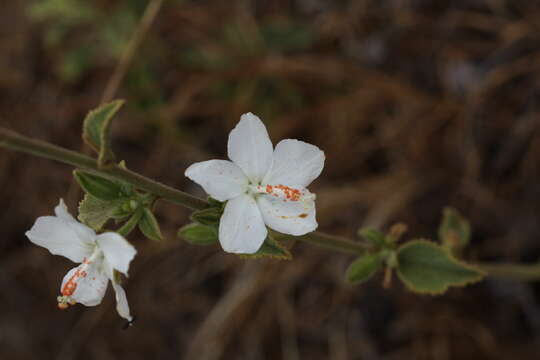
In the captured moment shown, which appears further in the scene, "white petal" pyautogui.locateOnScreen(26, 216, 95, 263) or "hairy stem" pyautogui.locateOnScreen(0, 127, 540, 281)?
"white petal" pyautogui.locateOnScreen(26, 216, 95, 263)

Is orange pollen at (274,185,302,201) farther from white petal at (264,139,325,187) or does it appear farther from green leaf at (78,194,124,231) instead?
green leaf at (78,194,124,231)

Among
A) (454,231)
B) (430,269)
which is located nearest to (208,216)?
(430,269)

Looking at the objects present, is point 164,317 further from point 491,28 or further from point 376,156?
point 491,28

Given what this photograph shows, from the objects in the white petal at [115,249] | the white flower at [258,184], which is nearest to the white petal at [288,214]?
the white flower at [258,184]

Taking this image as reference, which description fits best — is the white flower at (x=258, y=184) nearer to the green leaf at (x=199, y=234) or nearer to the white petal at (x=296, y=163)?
the white petal at (x=296, y=163)

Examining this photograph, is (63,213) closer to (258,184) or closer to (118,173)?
(118,173)

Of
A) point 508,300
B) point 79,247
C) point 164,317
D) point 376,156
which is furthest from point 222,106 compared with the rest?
point 79,247

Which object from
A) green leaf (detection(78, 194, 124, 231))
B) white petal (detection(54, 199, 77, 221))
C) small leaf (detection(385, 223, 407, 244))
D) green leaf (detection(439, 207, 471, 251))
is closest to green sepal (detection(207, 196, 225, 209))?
green leaf (detection(78, 194, 124, 231))
